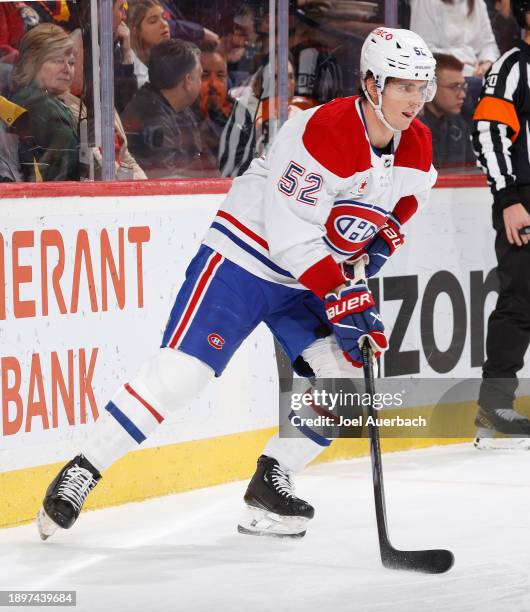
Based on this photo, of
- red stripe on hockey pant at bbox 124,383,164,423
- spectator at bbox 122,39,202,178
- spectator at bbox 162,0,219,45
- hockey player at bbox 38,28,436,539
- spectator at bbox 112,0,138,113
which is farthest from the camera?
spectator at bbox 162,0,219,45

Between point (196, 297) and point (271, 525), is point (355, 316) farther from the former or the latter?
point (271, 525)

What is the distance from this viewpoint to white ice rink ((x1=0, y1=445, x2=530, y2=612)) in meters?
2.49

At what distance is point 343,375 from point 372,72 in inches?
27.0

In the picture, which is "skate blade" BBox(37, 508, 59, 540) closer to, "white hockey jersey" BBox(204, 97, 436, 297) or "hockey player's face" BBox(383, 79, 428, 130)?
"white hockey jersey" BBox(204, 97, 436, 297)

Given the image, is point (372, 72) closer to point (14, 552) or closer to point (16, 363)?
point (16, 363)

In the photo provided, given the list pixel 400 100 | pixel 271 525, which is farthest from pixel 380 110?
pixel 271 525

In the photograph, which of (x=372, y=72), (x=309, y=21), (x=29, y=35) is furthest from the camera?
(x=309, y=21)

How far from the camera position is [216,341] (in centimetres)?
286

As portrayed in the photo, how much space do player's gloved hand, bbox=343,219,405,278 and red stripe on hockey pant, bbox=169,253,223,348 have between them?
1.11ft

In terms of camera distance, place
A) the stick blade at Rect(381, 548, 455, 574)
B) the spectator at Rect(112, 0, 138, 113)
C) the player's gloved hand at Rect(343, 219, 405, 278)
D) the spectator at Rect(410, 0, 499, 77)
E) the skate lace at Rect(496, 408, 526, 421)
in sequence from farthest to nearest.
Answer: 1. the spectator at Rect(410, 0, 499, 77)
2. the skate lace at Rect(496, 408, 526, 421)
3. the spectator at Rect(112, 0, 138, 113)
4. the player's gloved hand at Rect(343, 219, 405, 278)
5. the stick blade at Rect(381, 548, 455, 574)

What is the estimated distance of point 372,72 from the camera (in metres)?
2.79

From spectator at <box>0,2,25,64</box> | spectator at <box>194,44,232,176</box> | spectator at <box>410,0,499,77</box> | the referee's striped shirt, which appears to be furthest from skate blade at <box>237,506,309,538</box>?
spectator at <box>410,0,499,77</box>

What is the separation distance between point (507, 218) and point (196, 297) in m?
1.52

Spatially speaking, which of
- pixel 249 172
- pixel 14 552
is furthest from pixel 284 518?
pixel 249 172
